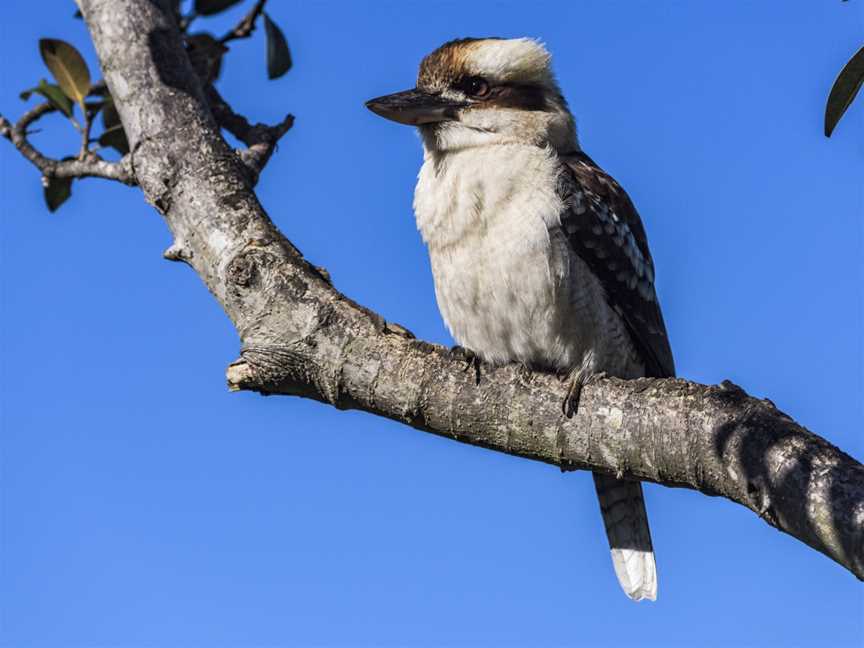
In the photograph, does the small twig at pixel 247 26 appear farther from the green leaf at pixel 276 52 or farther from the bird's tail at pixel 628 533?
the bird's tail at pixel 628 533

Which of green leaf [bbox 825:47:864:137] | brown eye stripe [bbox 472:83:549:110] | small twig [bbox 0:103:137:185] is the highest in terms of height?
brown eye stripe [bbox 472:83:549:110]

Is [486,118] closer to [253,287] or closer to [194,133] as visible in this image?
[194,133]

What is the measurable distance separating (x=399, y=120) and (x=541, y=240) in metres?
0.86

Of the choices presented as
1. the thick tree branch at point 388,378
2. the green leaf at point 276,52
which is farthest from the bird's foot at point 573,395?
the green leaf at point 276,52

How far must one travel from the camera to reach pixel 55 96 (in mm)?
4203

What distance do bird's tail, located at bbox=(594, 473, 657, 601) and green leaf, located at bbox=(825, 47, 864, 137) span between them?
2.23m

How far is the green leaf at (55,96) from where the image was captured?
4.20m

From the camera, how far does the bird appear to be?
12.0ft

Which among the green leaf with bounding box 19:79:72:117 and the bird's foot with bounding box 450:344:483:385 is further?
the green leaf with bounding box 19:79:72:117

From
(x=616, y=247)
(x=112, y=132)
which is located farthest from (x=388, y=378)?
(x=112, y=132)

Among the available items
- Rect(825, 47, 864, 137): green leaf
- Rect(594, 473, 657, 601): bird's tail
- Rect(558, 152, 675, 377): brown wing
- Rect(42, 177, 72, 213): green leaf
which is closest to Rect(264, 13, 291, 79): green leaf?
Rect(42, 177, 72, 213): green leaf

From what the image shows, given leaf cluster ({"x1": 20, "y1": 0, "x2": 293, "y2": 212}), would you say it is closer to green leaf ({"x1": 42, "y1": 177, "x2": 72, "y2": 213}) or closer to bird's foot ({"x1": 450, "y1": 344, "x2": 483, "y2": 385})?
green leaf ({"x1": 42, "y1": 177, "x2": 72, "y2": 213})

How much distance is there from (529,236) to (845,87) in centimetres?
144

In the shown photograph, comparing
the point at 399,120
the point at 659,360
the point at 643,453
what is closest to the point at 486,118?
the point at 399,120
